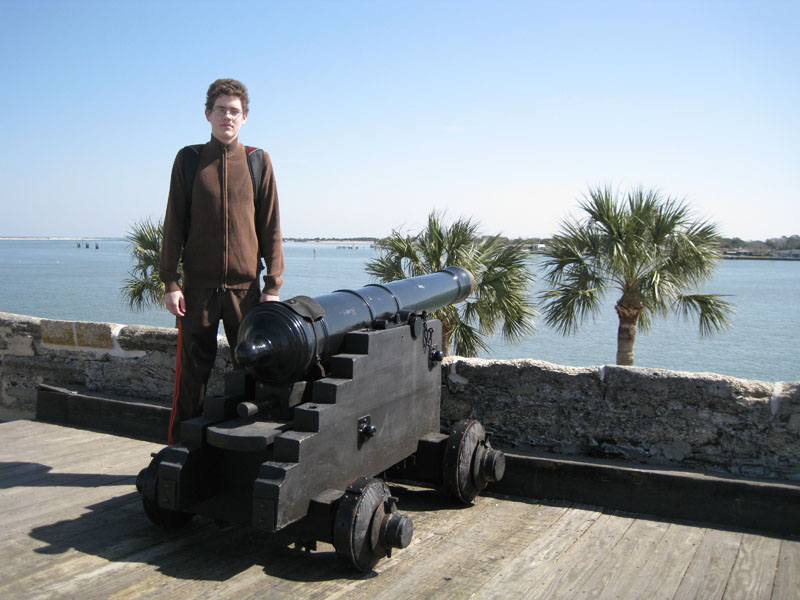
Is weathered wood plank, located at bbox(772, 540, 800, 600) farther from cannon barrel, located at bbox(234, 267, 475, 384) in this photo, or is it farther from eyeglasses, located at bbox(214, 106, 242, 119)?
eyeglasses, located at bbox(214, 106, 242, 119)

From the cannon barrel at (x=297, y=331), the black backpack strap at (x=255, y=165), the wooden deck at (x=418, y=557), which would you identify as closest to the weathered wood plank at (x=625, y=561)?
the wooden deck at (x=418, y=557)

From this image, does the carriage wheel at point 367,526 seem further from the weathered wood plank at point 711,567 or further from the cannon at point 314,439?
the weathered wood plank at point 711,567

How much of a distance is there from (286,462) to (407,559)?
66cm

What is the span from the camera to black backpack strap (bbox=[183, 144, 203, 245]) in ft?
11.2

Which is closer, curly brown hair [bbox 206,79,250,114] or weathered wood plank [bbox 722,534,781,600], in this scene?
weathered wood plank [bbox 722,534,781,600]

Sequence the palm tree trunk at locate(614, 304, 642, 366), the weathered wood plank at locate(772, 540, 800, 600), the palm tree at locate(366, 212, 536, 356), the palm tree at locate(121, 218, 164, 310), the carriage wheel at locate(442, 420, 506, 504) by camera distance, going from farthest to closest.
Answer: the palm tree at locate(121, 218, 164, 310), the palm tree trunk at locate(614, 304, 642, 366), the palm tree at locate(366, 212, 536, 356), the carriage wheel at locate(442, 420, 506, 504), the weathered wood plank at locate(772, 540, 800, 600)

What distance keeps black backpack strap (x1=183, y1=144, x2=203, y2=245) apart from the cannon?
0.82m

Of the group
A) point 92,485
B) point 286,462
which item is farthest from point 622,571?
point 92,485

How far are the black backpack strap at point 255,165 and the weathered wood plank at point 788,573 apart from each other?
2735mm

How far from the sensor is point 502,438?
12.9 ft

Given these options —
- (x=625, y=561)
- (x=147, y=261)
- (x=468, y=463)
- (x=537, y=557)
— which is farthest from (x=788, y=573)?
(x=147, y=261)

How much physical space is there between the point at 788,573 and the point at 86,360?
4.40 metres

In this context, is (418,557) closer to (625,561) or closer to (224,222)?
(625,561)

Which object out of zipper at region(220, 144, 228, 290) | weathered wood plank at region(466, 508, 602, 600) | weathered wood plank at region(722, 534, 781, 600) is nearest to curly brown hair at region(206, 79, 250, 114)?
zipper at region(220, 144, 228, 290)
